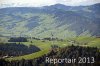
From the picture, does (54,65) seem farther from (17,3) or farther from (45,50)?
(17,3)

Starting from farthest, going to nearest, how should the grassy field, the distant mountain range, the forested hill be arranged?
the distant mountain range, the grassy field, the forested hill

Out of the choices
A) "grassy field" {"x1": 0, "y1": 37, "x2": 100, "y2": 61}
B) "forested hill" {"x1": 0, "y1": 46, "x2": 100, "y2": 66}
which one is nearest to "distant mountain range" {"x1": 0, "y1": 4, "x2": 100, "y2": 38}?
"grassy field" {"x1": 0, "y1": 37, "x2": 100, "y2": 61}

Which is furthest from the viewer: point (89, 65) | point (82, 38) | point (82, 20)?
point (82, 20)

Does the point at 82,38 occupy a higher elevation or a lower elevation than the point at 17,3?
lower

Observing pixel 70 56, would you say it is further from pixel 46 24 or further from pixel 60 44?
pixel 46 24

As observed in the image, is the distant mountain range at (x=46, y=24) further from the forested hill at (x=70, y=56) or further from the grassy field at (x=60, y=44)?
the forested hill at (x=70, y=56)

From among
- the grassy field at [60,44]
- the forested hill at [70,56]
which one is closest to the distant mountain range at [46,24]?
the grassy field at [60,44]

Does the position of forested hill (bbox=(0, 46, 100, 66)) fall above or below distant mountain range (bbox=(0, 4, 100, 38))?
below

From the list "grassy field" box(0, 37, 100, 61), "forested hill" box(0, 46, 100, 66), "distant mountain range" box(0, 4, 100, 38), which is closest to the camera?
"forested hill" box(0, 46, 100, 66)

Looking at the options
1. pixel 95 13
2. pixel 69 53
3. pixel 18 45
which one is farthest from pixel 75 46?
pixel 18 45

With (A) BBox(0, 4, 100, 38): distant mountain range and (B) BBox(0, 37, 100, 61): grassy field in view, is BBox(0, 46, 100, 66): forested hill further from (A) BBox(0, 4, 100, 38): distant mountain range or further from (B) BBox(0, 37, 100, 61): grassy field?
(A) BBox(0, 4, 100, 38): distant mountain range

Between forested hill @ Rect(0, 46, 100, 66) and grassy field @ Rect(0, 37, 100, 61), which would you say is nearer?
forested hill @ Rect(0, 46, 100, 66)
